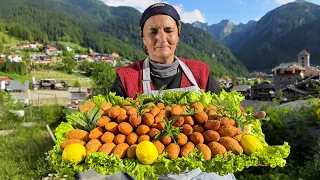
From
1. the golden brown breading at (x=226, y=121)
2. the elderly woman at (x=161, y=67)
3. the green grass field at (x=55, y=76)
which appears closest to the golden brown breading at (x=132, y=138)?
the golden brown breading at (x=226, y=121)

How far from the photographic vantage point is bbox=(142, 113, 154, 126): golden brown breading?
1.92 metres

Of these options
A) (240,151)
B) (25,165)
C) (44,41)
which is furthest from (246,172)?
(44,41)

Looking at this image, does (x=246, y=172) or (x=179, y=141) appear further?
(x=246, y=172)

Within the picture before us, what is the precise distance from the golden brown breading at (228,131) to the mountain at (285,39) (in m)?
130

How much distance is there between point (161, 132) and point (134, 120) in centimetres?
19

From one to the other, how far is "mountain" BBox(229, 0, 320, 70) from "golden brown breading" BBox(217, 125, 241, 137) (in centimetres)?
13015

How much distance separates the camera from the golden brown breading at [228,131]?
6.30ft

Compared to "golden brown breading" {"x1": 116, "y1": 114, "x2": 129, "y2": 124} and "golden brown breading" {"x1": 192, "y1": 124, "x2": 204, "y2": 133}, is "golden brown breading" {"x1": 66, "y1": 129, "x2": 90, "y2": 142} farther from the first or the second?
"golden brown breading" {"x1": 192, "y1": 124, "x2": 204, "y2": 133}

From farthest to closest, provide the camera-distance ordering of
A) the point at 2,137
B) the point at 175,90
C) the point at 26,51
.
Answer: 1. the point at 26,51
2. the point at 2,137
3. the point at 175,90

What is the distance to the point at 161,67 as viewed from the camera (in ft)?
8.80

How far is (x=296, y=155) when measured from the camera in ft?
19.1

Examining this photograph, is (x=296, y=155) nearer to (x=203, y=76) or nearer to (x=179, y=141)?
(x=203, y=76)

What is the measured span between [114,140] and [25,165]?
21.5 ft

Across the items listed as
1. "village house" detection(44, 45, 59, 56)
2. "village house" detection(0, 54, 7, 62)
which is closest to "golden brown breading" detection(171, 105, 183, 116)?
"village house" detection(0, 54, 7, 62)
